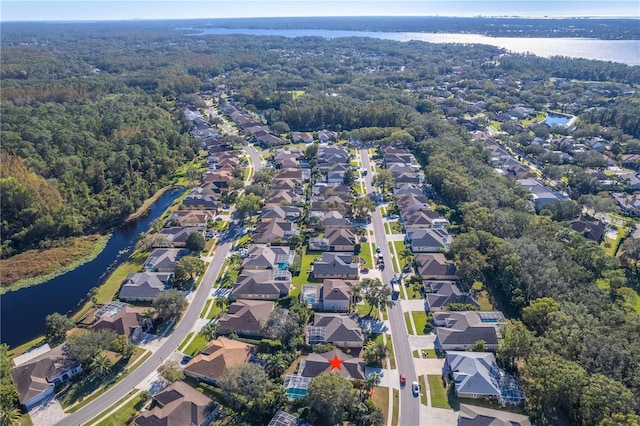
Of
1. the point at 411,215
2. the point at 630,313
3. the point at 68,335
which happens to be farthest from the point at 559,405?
the point at 68,335

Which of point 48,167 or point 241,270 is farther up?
point 48,167

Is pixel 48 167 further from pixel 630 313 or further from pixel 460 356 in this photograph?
pixel 630 313

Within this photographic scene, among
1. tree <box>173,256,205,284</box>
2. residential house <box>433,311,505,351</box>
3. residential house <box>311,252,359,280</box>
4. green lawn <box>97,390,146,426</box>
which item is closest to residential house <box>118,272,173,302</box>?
tree <box>173,256,205,284</box>

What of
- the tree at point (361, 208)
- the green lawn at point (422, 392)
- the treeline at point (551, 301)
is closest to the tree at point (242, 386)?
the green lawn at point (422, 392)

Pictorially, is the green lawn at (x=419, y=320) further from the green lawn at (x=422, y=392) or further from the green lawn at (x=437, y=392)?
the green lawn at (x=422, y=392)

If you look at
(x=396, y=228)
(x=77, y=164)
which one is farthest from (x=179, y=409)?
(x=77, y=164)

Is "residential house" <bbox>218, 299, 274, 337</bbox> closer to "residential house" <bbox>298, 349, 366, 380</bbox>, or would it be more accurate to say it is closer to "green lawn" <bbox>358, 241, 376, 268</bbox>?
"residential house" <bbox>298, 349, 366, 380</bbox>
